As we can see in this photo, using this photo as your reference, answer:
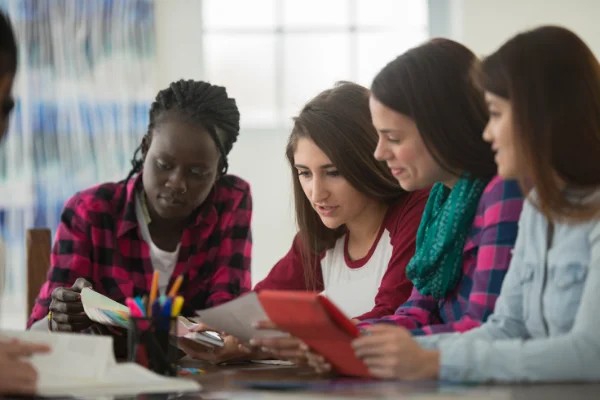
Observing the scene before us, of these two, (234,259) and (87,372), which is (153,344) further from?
(234,259)

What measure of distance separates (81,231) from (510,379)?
1.31m

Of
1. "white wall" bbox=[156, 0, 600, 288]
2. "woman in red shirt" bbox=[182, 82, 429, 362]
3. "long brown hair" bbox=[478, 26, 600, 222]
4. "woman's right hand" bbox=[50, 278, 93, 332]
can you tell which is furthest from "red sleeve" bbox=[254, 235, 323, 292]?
"white wall" bbox=[156, 0, 600, 288]

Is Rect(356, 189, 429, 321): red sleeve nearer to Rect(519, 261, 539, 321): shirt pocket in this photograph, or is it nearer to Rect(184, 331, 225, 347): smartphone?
Rect(184, 331, 225, 347): smartphone

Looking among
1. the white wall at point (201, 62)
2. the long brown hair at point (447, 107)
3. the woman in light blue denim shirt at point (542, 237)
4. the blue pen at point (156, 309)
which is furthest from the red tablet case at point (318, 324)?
the white wall at point (201, 62)

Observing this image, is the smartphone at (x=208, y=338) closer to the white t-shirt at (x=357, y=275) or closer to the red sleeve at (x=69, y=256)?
the white t-shirt at (x=357, y=275)

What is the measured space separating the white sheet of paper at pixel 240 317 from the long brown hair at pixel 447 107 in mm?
401

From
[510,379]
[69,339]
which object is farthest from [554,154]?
→ [69,339]

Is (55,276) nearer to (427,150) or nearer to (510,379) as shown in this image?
(427,150)

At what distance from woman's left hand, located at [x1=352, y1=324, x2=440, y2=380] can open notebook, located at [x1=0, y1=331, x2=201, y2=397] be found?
235 mm

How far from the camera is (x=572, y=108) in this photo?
42.0 inches

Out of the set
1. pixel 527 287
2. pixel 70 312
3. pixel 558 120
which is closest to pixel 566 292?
pixel 527 287

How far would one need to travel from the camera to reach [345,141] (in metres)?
1.72

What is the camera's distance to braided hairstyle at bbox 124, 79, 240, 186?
2053 mm

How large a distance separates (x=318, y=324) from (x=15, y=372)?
15.0 inches
